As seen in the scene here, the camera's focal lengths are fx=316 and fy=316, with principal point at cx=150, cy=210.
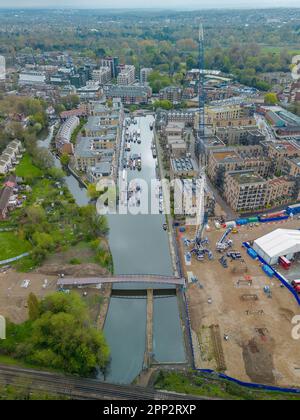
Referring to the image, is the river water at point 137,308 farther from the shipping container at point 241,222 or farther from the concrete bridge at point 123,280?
the shipping container at point 241,222

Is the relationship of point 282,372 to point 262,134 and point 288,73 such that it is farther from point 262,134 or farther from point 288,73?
point 288,73

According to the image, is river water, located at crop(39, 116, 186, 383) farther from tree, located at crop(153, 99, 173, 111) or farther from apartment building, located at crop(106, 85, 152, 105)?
apartment building, located at crop(106, 85, 152, 105)

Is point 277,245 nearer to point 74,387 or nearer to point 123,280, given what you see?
point 123,280

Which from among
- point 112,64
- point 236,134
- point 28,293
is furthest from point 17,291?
point 112,64

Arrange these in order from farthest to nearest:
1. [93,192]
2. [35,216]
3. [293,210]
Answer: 1. [93,192]
2. [293,210]
3. [35,216]

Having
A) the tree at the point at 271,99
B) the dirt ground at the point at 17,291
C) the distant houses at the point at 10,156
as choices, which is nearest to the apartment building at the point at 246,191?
the dirt ground at the point at 17,291

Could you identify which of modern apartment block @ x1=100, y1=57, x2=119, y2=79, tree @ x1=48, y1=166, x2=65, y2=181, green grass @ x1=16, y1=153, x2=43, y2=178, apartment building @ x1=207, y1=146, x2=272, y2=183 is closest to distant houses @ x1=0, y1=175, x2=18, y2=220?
green grass @ x1=16, y1=153, x2=43, y2=178
